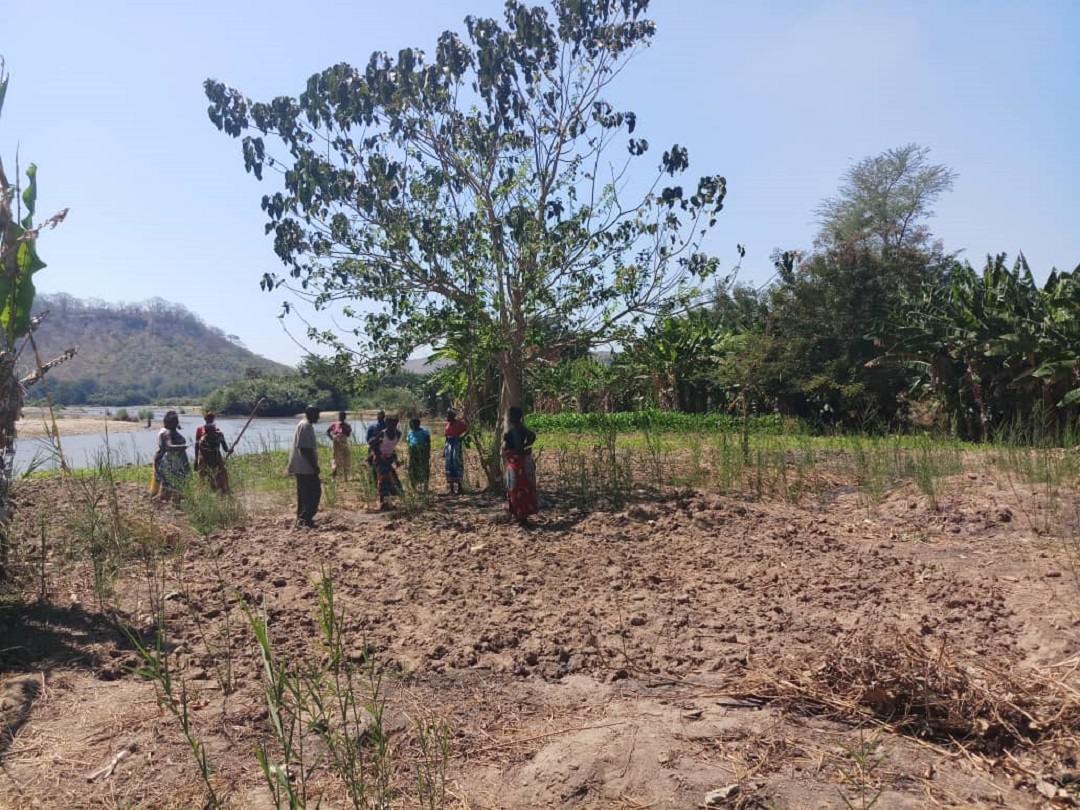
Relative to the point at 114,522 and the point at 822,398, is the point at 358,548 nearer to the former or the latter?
the point at 114,522

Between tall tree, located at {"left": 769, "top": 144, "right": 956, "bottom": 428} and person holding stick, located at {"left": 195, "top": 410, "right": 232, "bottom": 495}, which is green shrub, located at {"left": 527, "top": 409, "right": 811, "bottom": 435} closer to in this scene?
tall tree, located at {"left": 769, "top": 144, "right": 956, "bottom": 428}

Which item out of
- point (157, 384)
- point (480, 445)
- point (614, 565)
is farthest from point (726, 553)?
point (157, 384)

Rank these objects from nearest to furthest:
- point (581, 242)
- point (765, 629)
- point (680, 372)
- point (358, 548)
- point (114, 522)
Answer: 1. point (765, 629)
2. point (114, 522)
3. point (358, 548)
4. point (581, 242)
5. point (680, 372)

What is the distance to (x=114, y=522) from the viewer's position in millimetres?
6734

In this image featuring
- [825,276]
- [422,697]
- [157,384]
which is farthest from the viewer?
[157,384]

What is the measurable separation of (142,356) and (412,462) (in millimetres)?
61485

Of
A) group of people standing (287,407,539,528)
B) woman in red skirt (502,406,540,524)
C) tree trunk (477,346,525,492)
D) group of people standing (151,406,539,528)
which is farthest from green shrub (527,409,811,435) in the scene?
woman in red skirt (502,406,540,524)

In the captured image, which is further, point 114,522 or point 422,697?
point 114,522

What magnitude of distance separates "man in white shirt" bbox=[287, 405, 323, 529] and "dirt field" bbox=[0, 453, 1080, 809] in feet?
5.08

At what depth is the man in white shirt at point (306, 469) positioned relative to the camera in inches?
365

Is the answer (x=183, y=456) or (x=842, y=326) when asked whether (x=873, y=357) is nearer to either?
(x=842, y=326)

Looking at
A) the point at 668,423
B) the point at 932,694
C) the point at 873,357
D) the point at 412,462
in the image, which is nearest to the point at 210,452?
the point at 412,462

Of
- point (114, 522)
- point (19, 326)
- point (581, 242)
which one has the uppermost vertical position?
point (581, 242)

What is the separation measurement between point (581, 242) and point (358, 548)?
4.50 m
